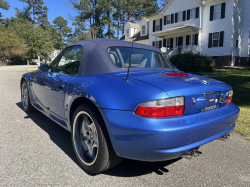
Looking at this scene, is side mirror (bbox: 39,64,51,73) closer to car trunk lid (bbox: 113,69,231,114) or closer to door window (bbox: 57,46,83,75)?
door window (bbox: 57,46,83,75)

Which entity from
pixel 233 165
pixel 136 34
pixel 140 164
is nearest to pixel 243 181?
pixel 233 165

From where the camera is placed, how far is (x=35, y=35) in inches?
1784

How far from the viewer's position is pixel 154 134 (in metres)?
1.93

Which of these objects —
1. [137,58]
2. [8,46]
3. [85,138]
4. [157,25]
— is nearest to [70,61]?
[137,58]

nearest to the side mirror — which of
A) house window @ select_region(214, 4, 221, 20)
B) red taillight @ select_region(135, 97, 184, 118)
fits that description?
red taillight @ select_region(135, 97, 184, 118)

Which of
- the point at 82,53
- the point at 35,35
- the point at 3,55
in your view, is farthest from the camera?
the point at 35,35

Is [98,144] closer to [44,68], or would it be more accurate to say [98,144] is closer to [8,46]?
[44,68]

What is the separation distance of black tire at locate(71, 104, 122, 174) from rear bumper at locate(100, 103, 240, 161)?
0.11 m

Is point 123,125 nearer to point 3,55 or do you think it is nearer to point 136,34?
point 136,34

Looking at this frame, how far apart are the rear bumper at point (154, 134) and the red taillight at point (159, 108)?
0.05 meters

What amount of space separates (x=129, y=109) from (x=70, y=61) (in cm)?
171

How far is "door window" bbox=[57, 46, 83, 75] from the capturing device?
10.0 ft

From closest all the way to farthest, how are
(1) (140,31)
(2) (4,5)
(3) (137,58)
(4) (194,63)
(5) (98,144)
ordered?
(5) (98,144) < (3) (137,58) < (4) (194,63) < (1) (140,31) < (2) (4,5)

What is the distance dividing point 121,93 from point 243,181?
5.51 feet
